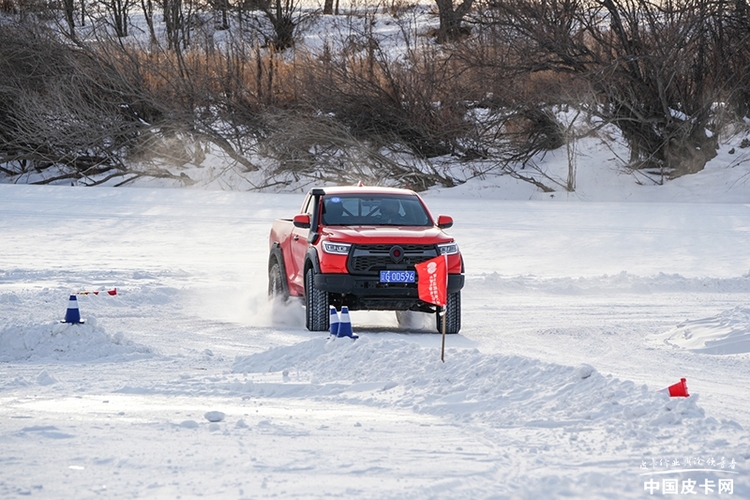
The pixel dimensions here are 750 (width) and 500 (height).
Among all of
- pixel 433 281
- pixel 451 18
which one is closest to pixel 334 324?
pixel 433 281

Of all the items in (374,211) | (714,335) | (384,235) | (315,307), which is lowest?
(714,335)

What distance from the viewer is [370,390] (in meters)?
7.69

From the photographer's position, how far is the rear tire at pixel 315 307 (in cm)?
1116

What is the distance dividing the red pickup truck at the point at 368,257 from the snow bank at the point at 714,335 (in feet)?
6.85

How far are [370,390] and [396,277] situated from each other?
3.28m

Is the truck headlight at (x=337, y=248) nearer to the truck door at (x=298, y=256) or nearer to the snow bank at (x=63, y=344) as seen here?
the truck door at (x=298, y=256)

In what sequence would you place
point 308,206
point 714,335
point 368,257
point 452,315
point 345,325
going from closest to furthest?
point 345,325
point 714,335
point 368,257
point 452,315
point 308,206

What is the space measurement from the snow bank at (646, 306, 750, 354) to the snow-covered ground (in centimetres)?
3

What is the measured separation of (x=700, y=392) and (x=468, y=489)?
3.28m

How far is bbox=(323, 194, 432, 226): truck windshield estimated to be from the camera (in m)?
11.9

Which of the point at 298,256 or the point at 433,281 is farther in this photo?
the point at 298,256

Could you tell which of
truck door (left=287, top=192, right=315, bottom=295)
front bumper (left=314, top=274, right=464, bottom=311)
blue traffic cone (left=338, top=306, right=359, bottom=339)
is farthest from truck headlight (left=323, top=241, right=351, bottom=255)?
blue traffic cone (left=338, top=306, right=359, bottom=339)

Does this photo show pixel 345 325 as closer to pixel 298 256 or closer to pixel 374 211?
pixel 298 256

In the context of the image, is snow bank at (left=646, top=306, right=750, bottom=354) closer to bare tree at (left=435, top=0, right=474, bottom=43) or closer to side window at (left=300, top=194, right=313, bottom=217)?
side window at (left=300, top=194, right=313, bottom=217)
